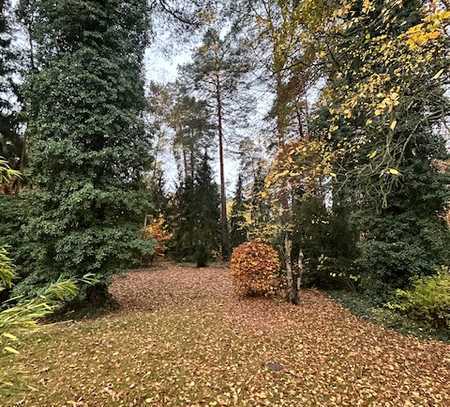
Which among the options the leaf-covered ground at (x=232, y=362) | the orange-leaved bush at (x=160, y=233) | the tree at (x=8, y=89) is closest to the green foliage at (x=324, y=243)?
the leaf-covered ground at (x=232, y=362)

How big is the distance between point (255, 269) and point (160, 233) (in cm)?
811

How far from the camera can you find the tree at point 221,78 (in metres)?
11.7

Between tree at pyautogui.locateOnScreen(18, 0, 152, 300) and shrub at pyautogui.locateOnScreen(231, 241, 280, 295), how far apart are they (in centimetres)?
215

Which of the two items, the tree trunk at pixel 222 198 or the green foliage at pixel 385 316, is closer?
the green foliage at pixel 385 316

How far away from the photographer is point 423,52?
8.84 feet

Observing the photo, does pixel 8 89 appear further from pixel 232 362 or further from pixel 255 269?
pixel 232 362

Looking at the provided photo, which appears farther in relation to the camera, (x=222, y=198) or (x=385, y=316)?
(x=222, y=198)

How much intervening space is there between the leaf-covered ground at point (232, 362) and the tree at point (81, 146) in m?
1.32

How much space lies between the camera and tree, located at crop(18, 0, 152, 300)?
17.3 feet

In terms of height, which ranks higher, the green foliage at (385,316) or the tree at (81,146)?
the tree at (81,146)

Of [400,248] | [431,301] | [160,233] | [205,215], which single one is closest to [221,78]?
[205,215]

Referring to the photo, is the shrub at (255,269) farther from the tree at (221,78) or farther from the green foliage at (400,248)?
the tree at (221,78)

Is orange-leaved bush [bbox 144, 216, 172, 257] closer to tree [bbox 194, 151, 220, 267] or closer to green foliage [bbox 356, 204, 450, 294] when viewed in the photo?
tree [bbox 194, 151, 220, 267]

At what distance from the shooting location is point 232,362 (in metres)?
3.53
